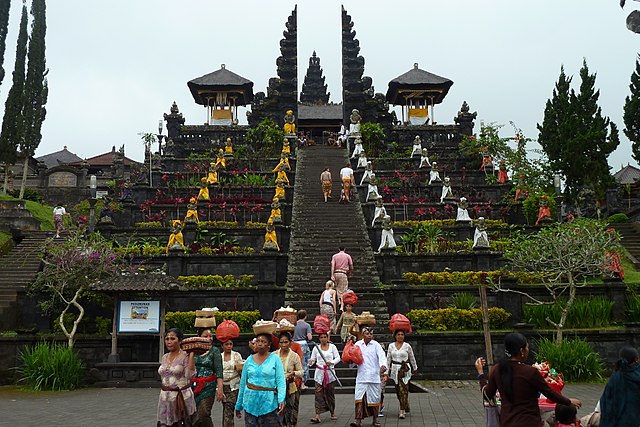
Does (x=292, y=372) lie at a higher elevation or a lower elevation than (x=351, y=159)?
lower

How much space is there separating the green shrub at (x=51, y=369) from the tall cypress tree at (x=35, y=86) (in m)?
20.2

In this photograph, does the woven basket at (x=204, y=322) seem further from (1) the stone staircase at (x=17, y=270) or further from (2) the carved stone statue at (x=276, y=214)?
(2) the carved stone statue at (x=276, y=214)

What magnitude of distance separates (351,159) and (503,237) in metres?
10.3

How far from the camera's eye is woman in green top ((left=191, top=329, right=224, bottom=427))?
735cm

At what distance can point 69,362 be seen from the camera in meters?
14.1

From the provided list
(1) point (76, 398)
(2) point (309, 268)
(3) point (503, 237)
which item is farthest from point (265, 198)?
(1) point (76, 398)

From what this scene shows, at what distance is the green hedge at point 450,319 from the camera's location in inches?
630

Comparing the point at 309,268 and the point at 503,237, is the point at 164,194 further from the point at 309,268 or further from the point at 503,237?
the point at 503,237

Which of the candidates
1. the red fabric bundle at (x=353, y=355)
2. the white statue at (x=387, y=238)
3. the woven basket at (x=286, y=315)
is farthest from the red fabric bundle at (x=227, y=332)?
the white statue at (x=387, y=238)

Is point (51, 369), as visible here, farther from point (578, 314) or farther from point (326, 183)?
point (326, 183)

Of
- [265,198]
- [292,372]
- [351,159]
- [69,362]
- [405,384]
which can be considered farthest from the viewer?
[351,159]

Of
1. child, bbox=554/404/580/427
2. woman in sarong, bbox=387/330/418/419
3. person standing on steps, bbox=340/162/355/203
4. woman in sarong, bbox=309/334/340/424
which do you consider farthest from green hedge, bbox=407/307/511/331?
child, bbox=554/404/580/427

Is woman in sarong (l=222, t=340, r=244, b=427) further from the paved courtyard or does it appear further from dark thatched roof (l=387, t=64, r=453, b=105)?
dark thatched roof (l=387, t=64, r=453, b=105)

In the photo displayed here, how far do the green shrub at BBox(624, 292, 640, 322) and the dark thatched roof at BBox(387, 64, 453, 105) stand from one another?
27.9 m
